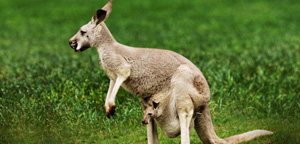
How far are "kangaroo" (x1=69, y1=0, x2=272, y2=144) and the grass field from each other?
5.66ft

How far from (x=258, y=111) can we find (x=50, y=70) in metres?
4.70

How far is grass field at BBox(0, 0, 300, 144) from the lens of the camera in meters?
8.03

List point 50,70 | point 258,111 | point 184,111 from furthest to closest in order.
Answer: point 50,70
point 258,111
point 184,111

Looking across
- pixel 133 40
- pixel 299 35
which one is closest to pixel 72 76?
pixel 133 40

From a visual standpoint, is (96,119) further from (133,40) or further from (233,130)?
(133,40)

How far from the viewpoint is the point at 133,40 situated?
16953 mm

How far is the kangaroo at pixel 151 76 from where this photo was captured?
6.12 m

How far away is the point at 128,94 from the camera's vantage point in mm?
9000

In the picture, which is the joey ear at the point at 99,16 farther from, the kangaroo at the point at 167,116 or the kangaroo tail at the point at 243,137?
the kangaroo tail at the point at 243,137

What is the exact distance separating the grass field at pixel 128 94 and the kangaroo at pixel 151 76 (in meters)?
1.73

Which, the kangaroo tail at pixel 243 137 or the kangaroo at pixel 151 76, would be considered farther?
the kangaroo tail at pixel 243 137

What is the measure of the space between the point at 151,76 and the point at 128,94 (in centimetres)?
285

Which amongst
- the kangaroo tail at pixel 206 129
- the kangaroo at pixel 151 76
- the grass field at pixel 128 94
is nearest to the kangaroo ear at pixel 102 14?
the kangaroo at pixel 151 76

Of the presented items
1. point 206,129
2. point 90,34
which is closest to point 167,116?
point 206,129
